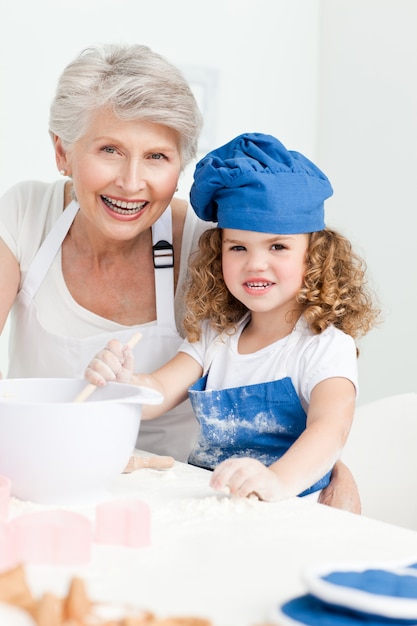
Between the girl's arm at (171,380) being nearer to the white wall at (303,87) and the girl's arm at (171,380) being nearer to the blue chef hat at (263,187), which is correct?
the blue chef hat at (263,187)

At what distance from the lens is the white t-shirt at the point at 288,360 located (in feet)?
5.05

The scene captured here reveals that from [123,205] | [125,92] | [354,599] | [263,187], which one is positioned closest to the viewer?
[354,599]

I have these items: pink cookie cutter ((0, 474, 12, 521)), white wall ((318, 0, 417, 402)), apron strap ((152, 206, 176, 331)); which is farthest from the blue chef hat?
white wall ((318, 0, 417, 402))

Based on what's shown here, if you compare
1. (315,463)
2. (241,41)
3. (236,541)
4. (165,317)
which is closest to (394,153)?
(241,41)

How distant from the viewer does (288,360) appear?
62.8 inches

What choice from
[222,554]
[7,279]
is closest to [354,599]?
[222,554]

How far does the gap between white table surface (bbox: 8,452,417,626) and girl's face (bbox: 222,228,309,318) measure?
0.52m

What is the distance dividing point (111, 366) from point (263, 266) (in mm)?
369

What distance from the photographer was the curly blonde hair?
162cm

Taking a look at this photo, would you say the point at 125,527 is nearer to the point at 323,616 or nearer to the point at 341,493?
the point at 323,616

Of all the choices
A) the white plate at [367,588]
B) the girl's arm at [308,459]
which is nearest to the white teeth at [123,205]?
the girl's arm at [308,459]

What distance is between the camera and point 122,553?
0.89 meters

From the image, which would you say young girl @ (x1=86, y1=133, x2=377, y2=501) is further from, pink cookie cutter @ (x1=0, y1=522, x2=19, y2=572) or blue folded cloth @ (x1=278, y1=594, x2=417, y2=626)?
blue folded cloth @ (x1=278, y1=594, x2=417, y2=626)

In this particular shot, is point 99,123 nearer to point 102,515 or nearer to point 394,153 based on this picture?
point 102,515
